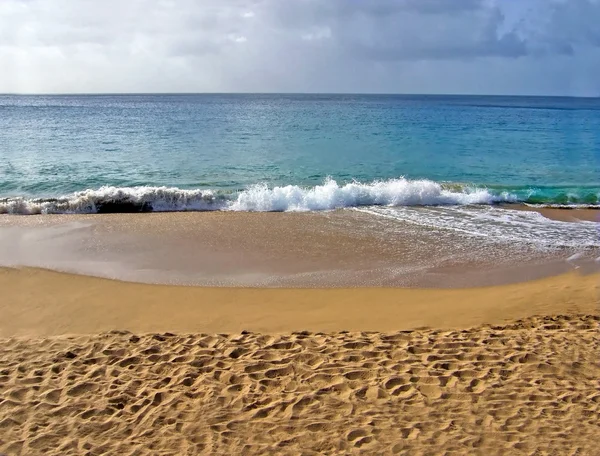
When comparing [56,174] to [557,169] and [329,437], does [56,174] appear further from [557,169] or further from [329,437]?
[557,169]

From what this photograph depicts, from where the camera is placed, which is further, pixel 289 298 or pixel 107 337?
pixel 289 298

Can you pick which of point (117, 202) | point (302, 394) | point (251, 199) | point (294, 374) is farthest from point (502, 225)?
point (117, 202)

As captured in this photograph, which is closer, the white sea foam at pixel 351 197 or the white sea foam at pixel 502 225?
the white sea foam at pixel 502 225

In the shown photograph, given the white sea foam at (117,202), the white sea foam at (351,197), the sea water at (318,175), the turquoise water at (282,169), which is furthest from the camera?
the turquoise water at (282,169)

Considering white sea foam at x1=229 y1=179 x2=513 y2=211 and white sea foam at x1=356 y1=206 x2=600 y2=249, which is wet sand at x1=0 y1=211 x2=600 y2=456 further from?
white sea foam at x1=229 y1=179 x2=513 y2=211

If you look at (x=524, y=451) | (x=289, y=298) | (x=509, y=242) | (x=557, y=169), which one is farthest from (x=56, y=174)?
(x=557, y=169)

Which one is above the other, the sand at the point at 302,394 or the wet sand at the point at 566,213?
the wet sand at the point at 566,213

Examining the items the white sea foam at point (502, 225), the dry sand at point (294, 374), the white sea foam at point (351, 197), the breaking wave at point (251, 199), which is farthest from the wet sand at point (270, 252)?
the white sea foam at point (351, 197)

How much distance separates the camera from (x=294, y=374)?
5199 millimetres

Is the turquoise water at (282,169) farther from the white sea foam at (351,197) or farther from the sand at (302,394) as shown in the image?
the sand at (302,394)

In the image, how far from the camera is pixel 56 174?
18578 millimetres

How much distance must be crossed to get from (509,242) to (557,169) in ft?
44.0

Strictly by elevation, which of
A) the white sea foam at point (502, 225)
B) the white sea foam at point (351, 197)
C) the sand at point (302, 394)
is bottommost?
the sand at point (302, 394)

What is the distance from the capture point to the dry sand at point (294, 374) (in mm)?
4270
